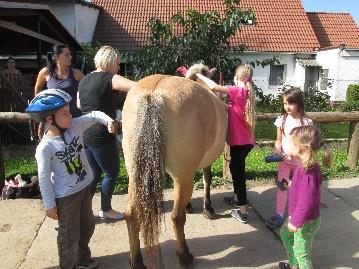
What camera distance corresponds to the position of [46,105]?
237 centimetres

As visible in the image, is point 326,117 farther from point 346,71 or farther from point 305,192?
point 346,71

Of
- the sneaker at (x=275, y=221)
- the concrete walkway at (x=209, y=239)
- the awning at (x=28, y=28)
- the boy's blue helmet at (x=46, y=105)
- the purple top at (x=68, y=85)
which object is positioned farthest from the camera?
the awning at (x=28, y=28)

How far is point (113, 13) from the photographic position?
20562mm

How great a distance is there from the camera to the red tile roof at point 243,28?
19.5 metres

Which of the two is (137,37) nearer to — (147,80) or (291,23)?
(291,23)

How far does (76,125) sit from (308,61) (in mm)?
18981

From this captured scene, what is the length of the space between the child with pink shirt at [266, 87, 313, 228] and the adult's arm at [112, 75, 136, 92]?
1.49m

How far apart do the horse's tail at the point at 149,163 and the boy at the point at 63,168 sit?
1.05ft

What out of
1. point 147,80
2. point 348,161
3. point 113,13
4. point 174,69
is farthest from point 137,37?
point 147,80

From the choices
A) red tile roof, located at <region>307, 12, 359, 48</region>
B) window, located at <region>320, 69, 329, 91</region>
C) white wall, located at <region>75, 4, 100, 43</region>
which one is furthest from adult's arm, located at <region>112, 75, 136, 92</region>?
red tile roof, located at <region>307, 12, 359, 48</region>

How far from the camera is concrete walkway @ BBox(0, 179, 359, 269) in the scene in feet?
9.77

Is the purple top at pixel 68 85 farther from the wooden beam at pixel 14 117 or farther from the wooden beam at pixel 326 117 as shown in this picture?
the wooden beam at pixel 326 117

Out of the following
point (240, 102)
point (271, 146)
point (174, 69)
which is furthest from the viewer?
point (271, 146)

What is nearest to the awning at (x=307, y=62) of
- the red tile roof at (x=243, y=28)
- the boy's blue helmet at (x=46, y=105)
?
the red tile roof at (x=243, y=28)
